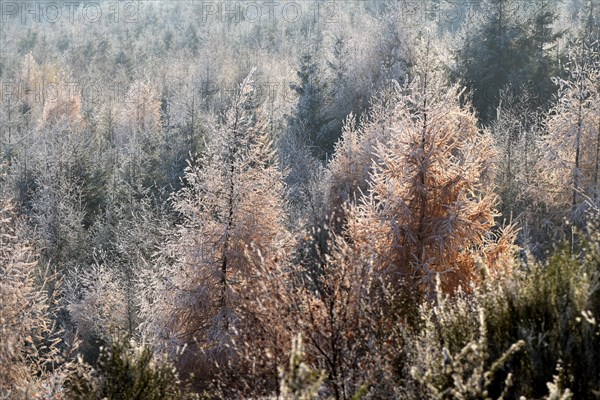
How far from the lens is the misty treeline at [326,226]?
7.32 m

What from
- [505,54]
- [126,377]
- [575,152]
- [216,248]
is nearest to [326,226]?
[126,377]

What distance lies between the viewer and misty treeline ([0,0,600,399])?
7.32 meters

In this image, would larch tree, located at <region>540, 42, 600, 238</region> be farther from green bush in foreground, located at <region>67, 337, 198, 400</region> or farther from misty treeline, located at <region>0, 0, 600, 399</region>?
green bush in foreground, located at <region>67, 337, 198, 400</region>

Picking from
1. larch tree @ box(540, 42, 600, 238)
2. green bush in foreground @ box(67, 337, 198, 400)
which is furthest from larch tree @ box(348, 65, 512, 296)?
larch tree @ box(540, 42, 600, 238)

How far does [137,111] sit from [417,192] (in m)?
42.0

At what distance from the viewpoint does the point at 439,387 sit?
21.0 ft

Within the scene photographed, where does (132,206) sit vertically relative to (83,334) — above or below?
above

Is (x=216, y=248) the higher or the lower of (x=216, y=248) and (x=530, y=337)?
the higher

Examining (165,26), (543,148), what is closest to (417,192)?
(543,148)

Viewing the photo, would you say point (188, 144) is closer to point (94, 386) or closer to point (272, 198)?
point (272, 198)

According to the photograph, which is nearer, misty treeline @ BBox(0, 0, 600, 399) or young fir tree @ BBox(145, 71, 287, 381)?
misty treeline @ BBox(0, 0, 600, 399)

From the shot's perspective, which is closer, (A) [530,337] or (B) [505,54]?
(A) [530,337]

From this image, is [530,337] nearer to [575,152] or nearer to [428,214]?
[428,214]

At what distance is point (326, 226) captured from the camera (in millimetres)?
8398
